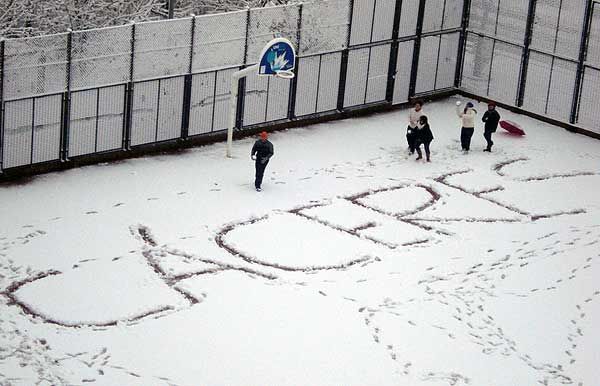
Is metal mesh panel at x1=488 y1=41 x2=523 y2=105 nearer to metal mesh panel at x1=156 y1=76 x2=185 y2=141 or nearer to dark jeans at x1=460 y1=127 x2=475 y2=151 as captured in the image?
dark jeans at x1=460 y1=127 x2=475 y2=151

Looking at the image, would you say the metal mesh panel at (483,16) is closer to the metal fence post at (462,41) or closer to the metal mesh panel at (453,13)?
the metal fence post at (462,41)

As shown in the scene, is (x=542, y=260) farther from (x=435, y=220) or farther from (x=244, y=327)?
(x=244, y=327)

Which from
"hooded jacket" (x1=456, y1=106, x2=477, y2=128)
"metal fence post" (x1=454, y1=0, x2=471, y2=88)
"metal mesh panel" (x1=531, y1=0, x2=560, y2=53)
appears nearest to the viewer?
"hooded jacket" (x1=456, y1=106, x2=477, y2=128)

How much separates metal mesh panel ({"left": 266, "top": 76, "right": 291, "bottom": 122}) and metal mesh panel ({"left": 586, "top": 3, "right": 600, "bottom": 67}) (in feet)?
30.1

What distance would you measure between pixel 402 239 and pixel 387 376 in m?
6.94

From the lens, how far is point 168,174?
30.5 metres

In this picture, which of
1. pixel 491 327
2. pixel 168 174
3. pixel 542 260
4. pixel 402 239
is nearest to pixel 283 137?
pixel 168 174

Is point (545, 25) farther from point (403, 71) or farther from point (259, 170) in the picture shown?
point (259, 170)

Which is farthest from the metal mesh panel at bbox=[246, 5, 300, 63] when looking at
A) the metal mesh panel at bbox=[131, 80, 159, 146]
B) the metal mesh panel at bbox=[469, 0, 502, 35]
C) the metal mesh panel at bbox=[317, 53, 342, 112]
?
the metal mesh panel at bbox=[469, 0, 502, 35]

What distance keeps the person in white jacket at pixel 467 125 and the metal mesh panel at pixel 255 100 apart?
5558 millimetres

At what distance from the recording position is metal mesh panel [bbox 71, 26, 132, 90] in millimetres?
29422

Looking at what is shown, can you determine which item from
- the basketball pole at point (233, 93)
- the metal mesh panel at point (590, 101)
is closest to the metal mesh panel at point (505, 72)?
the metal mesh panel at point (590, 101)

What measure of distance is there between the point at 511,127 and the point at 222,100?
8.93 metres

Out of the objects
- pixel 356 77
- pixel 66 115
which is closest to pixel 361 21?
pixel 356 77
